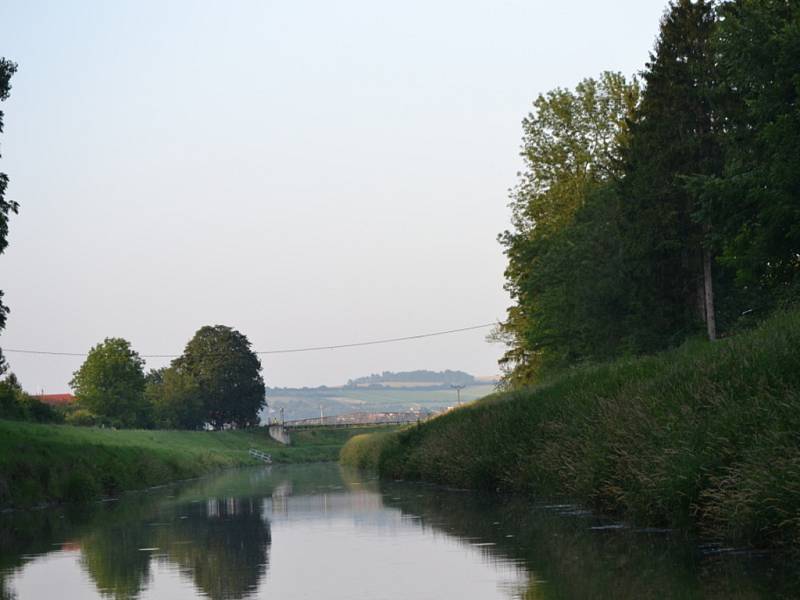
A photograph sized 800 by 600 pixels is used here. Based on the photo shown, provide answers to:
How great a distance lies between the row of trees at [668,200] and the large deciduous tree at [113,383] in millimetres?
69099

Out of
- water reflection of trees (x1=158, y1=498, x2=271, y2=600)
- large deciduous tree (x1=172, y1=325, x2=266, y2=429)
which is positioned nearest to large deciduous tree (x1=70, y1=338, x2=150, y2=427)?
large deciduous tree (x1=172, y1=325, x2=266, y2=429)

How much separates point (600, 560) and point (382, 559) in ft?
9.59

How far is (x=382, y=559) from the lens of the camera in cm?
1596

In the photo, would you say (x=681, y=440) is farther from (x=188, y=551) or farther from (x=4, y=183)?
(x=4, y=183)

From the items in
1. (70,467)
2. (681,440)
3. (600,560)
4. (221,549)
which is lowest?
(600,560)

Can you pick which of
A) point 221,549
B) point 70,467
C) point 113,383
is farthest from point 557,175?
point 113,383

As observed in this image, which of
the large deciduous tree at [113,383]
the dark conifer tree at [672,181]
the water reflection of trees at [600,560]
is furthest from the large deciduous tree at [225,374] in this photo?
the water reflection of trees at [600,560]

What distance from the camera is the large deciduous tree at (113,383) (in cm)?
13812

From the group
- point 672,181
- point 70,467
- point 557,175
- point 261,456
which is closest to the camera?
point 70,467

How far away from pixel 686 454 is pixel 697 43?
3700 cm

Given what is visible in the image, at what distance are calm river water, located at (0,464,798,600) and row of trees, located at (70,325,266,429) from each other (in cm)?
11169

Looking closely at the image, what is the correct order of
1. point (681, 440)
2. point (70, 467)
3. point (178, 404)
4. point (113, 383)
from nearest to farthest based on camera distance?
point (681, 440) < point (70, 467) < point (113, 383) < point (178, 404)

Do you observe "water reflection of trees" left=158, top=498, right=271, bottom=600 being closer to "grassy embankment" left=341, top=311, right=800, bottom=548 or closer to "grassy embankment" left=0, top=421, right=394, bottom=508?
"grassy embankment" left=341, top=311, right=800, bottom=548

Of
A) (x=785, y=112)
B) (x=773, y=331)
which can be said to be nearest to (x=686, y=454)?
(x=773, y=331)
